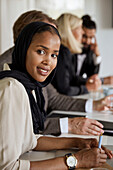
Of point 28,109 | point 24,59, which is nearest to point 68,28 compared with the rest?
point 24,59

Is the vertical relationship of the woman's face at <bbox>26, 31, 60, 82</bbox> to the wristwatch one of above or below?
above

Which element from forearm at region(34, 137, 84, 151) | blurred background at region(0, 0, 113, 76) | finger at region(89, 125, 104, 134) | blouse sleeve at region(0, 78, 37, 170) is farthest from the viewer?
blurred background at region(0, 0, 113, 76)

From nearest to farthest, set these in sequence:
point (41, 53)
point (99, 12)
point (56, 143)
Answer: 1. point (41, 53)
2. point (56, 143)
3. point (99, 12)

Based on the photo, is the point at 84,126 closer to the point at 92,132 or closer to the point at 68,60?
the point at 92,132

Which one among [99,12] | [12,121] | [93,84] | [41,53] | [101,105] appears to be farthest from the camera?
[99,12]

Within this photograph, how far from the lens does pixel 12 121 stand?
33.5 inches

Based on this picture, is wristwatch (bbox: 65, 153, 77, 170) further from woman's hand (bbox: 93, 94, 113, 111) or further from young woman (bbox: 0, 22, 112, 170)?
woman's hand (bbox: 93, 94, 113, 111)

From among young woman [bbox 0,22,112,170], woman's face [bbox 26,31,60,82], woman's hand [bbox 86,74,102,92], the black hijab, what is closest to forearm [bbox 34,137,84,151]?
young woman [bbox 0,22,112,170]

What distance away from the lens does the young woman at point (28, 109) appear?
0.85 metres

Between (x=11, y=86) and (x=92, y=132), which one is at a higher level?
(x=11, y=86)

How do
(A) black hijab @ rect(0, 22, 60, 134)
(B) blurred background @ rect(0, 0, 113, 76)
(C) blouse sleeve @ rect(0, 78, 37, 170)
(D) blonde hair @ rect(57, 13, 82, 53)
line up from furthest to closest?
(B) blurred background @ rect(0, 0, 113, 76) → (D) blonde hair @ rect(57, 13, 82, 53) → (A) black hijab @ rect(0, 22, 60, 134) → (C) blouse sleeve @ rect(0, 78, 37, 170)

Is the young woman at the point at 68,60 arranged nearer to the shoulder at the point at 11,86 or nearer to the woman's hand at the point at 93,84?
the woman's hand at the point at 93,84

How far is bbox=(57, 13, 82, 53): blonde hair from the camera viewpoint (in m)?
2.46

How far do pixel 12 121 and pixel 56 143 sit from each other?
0.31m
